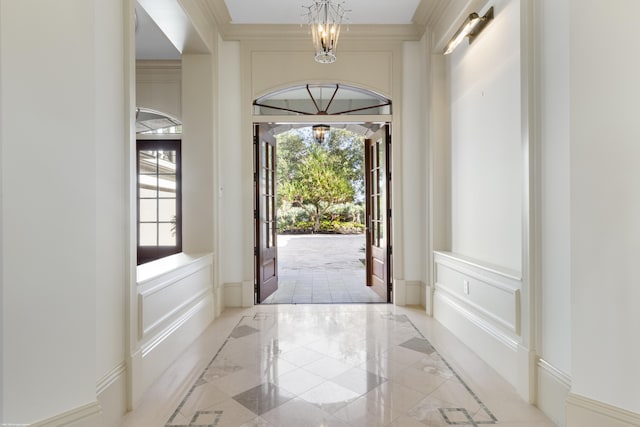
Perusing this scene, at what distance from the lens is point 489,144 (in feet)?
9.57

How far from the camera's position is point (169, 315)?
2.68 metres

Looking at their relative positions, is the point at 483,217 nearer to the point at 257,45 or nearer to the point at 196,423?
the point at 196,423

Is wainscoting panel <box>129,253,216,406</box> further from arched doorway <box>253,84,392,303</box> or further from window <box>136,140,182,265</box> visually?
window <box>136,140,182,265</box>

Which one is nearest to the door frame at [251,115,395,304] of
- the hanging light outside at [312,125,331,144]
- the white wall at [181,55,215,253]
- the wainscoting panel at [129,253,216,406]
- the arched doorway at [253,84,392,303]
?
the arched doorway at [253,84,392,303]

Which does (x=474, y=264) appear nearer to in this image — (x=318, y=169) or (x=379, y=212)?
(x=379, y=212)

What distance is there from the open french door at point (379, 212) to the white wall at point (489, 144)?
948 millimetres
